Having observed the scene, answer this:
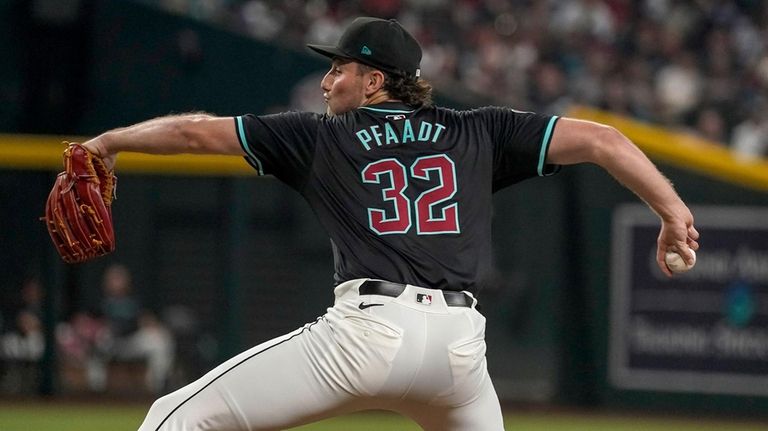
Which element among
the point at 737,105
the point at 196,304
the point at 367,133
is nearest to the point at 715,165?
the point at 737,105

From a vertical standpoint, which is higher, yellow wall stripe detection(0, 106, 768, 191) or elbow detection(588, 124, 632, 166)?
elbow detection(588, 124, 632, 166)

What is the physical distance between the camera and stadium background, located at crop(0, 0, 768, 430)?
1091cm

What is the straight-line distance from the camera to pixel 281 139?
3988 mm

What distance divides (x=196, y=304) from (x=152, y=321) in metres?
0.40

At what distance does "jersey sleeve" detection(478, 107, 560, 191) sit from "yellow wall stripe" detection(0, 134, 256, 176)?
6882mm

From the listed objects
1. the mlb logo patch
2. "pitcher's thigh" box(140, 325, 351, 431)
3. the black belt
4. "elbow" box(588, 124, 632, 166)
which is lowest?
"pitcher's thigh" box(140, 325, 351, 431)

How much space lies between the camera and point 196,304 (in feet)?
36.3

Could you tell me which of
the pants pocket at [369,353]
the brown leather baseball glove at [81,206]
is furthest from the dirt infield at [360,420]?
the pants pocket at [369,353]

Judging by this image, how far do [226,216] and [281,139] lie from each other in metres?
7.28

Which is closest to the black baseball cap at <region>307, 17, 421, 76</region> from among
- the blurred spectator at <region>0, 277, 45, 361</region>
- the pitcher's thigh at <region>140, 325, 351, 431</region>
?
the pitcher's thigh at <region>140, 325, 351, 431</region>

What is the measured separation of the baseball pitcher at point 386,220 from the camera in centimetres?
375

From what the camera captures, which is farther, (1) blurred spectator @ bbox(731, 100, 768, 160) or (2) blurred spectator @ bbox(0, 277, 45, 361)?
(1) blurred spectator @ bbox(731, 100, 768, 160)

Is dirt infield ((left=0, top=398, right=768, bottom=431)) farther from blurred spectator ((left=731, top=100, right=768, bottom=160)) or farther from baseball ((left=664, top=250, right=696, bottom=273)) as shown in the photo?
baseball ((left=664, top=250, right=696, bottom=273))

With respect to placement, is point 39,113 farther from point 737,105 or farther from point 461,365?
point 461,365
